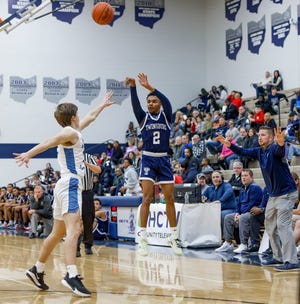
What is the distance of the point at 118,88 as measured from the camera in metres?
27.0

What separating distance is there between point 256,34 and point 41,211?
13229 millimetres

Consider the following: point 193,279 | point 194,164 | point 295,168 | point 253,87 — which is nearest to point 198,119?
point 253,87

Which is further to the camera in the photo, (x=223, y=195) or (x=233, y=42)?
(x=233, y=42)

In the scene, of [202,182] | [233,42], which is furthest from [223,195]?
[233,42]

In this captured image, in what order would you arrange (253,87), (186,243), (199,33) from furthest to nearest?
(199,33), (253,87), (186,243)

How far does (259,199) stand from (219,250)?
1.13 metres

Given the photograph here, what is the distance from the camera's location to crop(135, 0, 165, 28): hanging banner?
27578 millimetres

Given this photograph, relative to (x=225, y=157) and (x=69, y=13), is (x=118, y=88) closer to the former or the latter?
(x=69, y=13)

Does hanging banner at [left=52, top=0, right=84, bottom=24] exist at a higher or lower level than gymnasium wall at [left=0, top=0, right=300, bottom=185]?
higher

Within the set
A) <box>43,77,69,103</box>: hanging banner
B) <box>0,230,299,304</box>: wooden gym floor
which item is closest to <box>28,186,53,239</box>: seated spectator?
<box>0,230,299,304</box>: wooden gym floor

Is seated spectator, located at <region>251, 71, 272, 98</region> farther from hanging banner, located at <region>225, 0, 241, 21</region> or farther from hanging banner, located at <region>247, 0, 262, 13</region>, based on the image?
hanging banner, located at <region>225, 0, 241, 21</region>

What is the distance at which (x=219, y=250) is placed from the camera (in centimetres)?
1086

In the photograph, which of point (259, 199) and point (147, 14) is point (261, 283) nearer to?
point (259, 199)

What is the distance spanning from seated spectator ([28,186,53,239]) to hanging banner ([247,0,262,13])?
1335 centimetres
